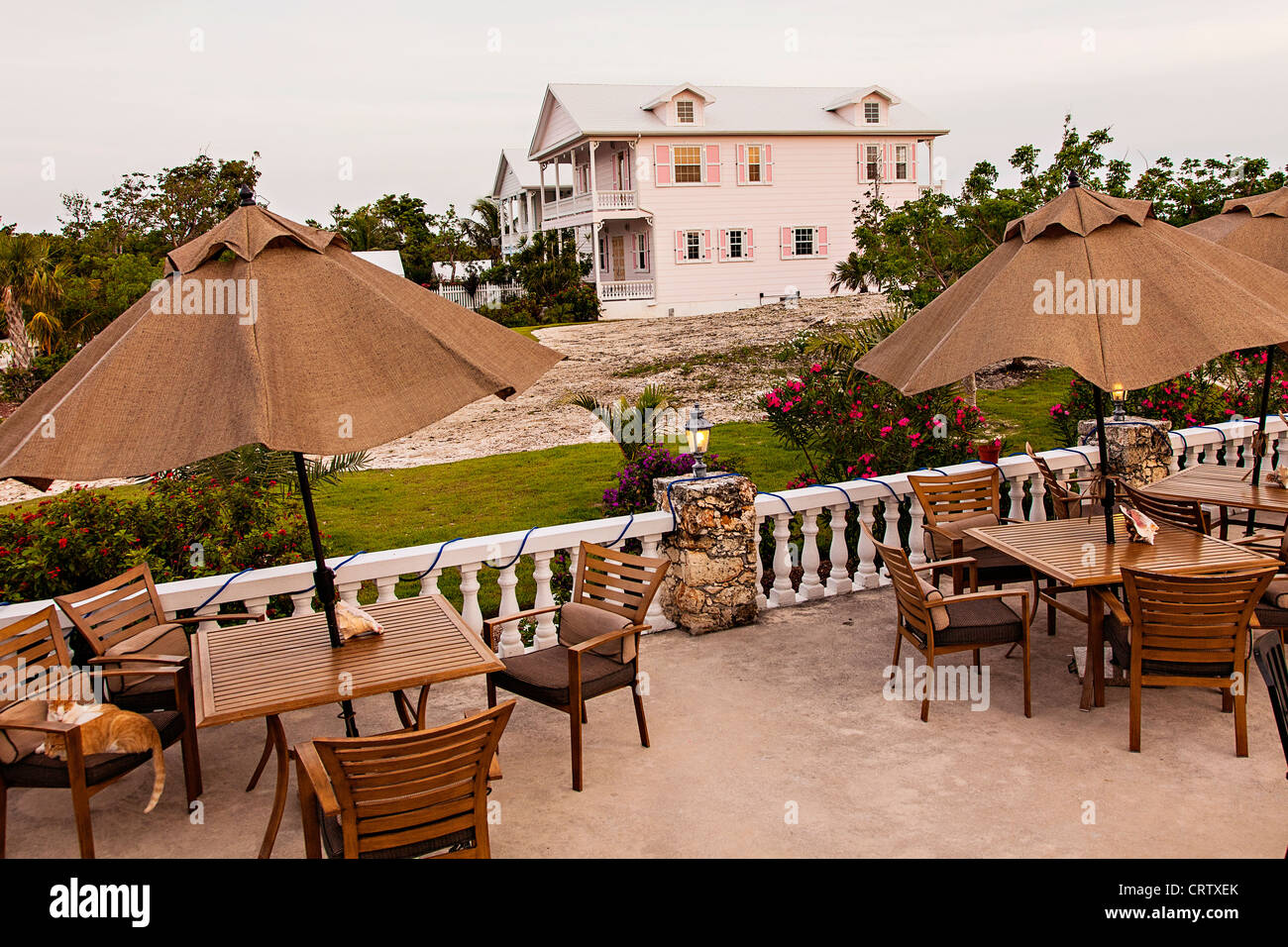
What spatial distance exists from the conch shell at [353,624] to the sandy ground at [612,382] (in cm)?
1255

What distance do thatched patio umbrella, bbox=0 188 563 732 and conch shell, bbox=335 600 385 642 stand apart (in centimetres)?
85

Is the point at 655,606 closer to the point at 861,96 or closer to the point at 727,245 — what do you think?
the point at 727,245

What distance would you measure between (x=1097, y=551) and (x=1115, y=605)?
0.52 m

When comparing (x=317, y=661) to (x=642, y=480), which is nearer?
(x=317, y=661)

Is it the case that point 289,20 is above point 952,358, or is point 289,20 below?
above

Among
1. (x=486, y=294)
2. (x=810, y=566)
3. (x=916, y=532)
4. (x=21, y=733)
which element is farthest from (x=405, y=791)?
(x=486, y=294)

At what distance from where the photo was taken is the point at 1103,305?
480 centimetres

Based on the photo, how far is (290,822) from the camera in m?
4.64

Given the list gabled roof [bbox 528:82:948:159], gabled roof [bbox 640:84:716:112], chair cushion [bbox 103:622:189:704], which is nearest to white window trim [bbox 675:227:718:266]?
gabled roof [bbox 528:82:948:159]

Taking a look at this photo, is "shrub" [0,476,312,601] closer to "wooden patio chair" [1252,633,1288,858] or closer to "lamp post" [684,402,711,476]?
"lamp post" [684,402,711,476]

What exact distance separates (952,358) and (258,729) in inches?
173
